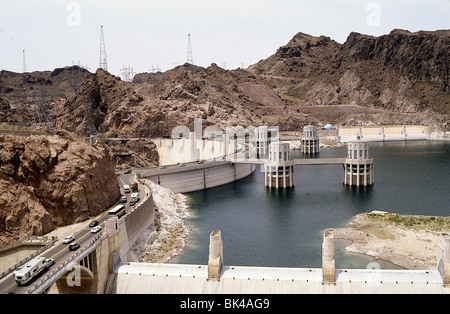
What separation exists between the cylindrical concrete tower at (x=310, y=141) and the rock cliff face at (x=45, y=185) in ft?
422

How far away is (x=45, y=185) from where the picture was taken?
2154 inches

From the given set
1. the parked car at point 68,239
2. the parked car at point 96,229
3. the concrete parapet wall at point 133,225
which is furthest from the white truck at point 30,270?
the concrete parapet wall at point 133,225

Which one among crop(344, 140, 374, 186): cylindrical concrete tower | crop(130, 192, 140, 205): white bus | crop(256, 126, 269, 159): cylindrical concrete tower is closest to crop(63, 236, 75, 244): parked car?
crop(130, 192, 140, 205): white bus

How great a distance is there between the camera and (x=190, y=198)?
98.3m

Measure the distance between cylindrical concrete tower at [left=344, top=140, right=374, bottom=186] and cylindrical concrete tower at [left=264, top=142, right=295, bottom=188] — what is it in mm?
13189

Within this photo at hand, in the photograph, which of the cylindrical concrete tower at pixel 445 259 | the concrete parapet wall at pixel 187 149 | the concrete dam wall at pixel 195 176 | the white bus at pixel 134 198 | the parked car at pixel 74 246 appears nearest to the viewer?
the cylindrical concrete tower at pixel 445 259

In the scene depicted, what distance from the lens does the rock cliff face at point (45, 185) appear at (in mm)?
48719

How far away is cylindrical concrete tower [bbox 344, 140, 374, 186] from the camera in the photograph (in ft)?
343

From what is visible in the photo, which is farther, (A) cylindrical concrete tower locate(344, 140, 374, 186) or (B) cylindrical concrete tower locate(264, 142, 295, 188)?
(B) cylindrical concrete tower locate(264, 142, 295, 188)

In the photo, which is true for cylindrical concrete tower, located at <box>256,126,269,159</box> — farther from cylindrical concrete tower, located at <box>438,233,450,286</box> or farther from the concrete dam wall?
cylindrical concrete tower, located at <box>438,233,450,286</box>

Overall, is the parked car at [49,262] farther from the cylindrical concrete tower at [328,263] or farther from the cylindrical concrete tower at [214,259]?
the cylindrical concrete tower at [328,263]

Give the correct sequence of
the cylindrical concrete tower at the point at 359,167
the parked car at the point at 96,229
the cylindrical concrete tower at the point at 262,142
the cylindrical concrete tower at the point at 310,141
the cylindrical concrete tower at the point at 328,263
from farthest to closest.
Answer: the cylindrical concrete tower at the point at 310,141 → the cylindrical concrete tower at the point at 262,142 → the cylindrical concrete tower at the point at 359,167 → the parked car at the point at 96,229 → the cylindrical concrete tower at the point at 328,263

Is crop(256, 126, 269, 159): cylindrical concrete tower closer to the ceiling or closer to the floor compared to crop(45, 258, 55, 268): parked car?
closer to the ceiling

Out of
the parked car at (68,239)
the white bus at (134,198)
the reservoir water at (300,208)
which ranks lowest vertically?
the reservoir water at (300,208)
